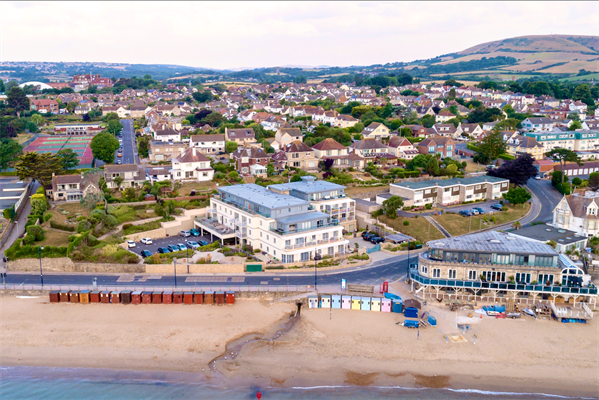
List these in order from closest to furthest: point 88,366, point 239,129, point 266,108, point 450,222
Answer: point 88,366
point 450,222
point 239,129
point 266,108

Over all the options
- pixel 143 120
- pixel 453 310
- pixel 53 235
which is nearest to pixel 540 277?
pixel 453 310

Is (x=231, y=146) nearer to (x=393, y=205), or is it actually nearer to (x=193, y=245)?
(x=393, y=205)

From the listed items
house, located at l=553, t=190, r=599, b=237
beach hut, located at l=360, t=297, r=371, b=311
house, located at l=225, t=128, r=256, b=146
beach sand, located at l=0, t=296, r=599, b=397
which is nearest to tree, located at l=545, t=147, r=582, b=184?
house, located at l=553, t=190, r=599, b=237

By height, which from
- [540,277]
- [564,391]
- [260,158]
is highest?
[260,158]

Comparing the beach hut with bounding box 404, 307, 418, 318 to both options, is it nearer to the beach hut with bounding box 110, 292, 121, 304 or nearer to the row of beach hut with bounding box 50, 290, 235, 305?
the row of beach hut with bounding box 50, 290, 235, 305

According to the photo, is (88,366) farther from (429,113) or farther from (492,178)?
(429,113)

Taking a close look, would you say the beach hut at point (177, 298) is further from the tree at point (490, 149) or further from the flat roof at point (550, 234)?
the tree at point (490, 149)

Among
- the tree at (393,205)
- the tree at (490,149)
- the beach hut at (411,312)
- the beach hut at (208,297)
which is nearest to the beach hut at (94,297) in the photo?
the beach hut at (208,297)
